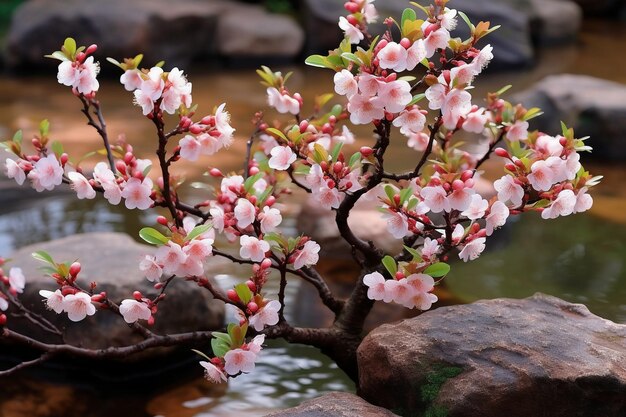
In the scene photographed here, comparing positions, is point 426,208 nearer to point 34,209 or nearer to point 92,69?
point 92,69

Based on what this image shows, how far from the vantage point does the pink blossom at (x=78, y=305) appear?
6.95ft

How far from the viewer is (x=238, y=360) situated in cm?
203

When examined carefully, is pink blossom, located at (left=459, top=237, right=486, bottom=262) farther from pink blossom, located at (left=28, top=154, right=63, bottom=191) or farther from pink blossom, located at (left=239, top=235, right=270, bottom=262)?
pink blossom, located at (left=28, top=154, right=63, bottom=191)

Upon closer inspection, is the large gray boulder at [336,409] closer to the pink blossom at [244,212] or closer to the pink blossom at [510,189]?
the pink blossom at [244,212]

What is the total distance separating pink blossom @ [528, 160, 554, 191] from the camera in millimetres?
2107

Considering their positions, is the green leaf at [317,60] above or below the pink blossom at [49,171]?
above

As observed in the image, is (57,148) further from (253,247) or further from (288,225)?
(288,225)

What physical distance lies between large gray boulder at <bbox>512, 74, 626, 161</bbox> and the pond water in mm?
243

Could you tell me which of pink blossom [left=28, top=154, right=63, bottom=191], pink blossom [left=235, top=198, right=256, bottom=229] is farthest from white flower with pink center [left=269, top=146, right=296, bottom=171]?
pink blossom [left=28, top=154, right=63, bottom=191]

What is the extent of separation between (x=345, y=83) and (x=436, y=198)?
1.09 feet

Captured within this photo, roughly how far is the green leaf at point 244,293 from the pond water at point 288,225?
30.8 inches

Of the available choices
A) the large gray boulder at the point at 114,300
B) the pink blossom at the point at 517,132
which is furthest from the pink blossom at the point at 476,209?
the large gray boulder at the point at 114,300

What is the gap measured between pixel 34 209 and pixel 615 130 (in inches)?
137

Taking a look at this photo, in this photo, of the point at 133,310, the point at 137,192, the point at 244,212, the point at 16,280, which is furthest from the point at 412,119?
the point at 16,280
